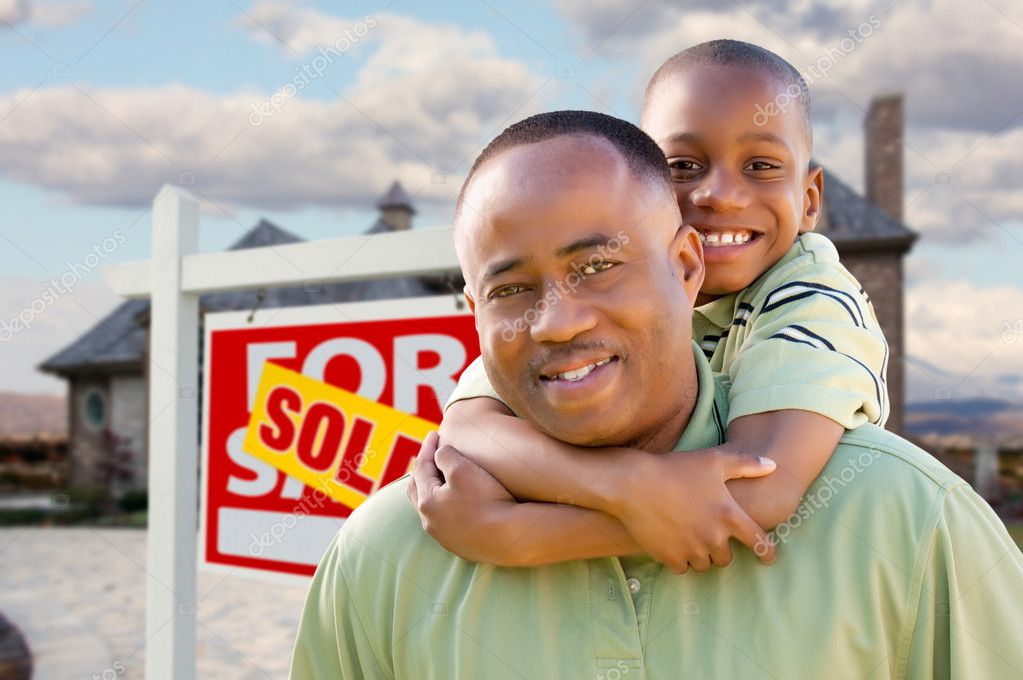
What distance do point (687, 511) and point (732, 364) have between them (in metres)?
0.50

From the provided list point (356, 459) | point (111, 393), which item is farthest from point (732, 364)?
point (111, 393)

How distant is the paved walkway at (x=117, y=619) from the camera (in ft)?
31.9

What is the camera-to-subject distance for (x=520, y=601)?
1.47 meters

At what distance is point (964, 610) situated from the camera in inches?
51.5

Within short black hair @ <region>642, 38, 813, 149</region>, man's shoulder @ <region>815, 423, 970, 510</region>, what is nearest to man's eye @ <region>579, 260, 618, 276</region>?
man's shoulder @ <region>815, 423, 970, 510</region>

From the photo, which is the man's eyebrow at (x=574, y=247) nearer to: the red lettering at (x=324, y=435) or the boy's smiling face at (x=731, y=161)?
the boy's smiling face at (x=731, y=161)

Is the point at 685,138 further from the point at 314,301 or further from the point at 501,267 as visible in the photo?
the point at 314,301

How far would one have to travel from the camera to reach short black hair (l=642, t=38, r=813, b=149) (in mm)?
1930

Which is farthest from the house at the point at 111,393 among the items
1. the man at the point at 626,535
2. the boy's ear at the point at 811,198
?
the man at the point at 626,535

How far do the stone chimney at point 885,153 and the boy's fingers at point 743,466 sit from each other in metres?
23.4

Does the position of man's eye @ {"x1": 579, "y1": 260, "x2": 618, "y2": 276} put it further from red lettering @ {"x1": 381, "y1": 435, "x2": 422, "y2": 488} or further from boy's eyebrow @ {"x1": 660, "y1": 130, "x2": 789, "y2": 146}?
red lettering @ {"x1": 381, "y1": 435, "x2": 422, "y2": 488}

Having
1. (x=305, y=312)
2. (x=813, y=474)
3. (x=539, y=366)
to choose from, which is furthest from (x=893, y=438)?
(x=305, y=312)

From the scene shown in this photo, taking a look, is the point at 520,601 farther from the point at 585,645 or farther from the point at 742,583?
the point at 742,583

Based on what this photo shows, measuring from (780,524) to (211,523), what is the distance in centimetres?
283
